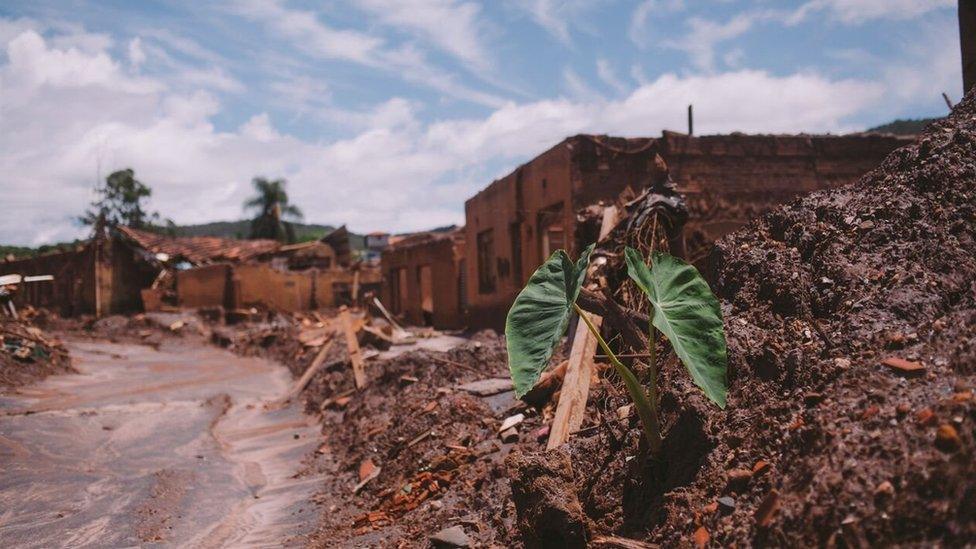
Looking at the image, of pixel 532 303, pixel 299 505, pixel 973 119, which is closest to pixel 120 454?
pixel 299 505

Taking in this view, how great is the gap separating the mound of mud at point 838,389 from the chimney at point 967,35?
2089 mm

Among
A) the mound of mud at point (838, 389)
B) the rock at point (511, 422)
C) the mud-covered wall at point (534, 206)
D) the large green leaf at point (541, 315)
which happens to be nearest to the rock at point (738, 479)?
the mound of mud at point (838, 389)

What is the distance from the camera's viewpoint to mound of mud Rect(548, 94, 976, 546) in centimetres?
236

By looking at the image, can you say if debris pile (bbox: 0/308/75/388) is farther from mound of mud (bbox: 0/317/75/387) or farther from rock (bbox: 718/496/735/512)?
rock (bbox: 718/496/735/512)

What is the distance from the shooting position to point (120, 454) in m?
8.77

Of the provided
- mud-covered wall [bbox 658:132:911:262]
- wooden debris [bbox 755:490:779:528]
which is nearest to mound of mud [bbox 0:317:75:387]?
mud-covered wall [bbox 658:132:911:262]

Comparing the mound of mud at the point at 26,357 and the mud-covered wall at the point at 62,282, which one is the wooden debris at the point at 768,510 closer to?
the mound of mud at the point at 26,357

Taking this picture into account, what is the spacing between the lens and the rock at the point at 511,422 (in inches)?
233

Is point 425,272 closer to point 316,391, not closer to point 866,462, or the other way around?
point 316,391

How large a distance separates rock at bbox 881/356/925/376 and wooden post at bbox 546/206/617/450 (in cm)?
222

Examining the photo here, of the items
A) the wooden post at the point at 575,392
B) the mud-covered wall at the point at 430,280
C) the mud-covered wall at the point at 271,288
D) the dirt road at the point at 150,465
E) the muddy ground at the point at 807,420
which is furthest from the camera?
the mud-covered wall at the point at 271,288

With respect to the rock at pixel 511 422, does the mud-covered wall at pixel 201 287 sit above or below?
above

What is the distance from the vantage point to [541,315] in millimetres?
3646

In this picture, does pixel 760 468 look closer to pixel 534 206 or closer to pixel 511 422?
pixel 511 422
